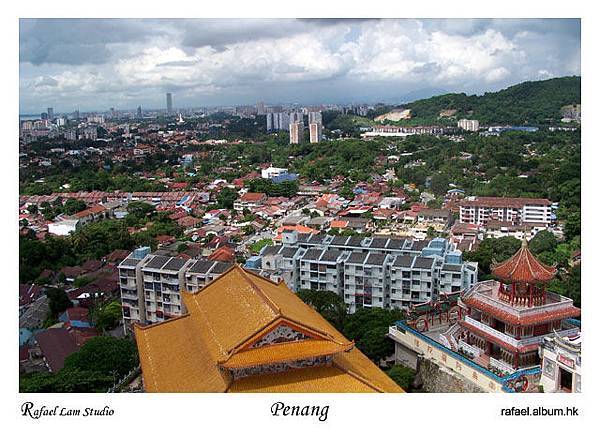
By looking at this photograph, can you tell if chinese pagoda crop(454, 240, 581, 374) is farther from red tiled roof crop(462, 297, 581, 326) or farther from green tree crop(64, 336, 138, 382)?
green tree crop(64, 336, 138, 382)

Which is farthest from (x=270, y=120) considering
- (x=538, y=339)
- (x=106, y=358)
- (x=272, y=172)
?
(x=538, y=339)

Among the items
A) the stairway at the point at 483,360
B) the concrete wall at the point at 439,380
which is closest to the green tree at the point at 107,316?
the concrete wall at the point at 439,380

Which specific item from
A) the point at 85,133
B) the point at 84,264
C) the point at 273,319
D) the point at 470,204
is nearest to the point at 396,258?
the point at 273,319

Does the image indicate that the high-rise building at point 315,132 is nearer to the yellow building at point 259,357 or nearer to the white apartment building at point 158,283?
the white apartment building at point 158,283

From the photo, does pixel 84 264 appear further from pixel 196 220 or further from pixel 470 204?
pixel 470 204

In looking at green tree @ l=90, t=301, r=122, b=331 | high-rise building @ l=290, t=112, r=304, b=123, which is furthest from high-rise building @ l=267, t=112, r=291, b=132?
green tree @ l=90, t=301, r=122, b=331

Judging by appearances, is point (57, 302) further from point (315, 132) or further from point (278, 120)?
point (278, 120)
